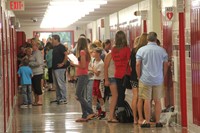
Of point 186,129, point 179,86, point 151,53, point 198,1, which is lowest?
point 186,129

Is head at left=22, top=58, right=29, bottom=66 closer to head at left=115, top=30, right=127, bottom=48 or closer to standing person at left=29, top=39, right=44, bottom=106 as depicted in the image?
standing person at left=29, top=39, right=44, bottom=106

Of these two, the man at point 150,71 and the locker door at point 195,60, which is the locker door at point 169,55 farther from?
the locker door at point 195,60

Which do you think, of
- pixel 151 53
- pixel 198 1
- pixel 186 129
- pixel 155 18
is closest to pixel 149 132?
pixel 186 129

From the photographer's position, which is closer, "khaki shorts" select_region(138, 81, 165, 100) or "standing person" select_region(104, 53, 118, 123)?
"khaki shorts" select_region(138, 81, 165, 100)

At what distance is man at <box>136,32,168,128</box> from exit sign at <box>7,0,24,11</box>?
4635 millimetres

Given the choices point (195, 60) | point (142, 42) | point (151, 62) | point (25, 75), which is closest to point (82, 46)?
point (142, 42)

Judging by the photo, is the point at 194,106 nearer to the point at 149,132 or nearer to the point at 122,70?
the point at 149,132

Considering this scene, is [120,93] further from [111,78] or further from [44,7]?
[44,7]

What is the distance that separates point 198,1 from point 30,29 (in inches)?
1130

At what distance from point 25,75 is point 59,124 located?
3.15 meters

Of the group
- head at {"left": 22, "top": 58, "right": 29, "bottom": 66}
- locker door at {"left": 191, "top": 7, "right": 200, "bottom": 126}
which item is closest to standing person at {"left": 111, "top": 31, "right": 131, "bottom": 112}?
locker door at {"left": 191, "top": 7, "right": 200, "bottom": 126}

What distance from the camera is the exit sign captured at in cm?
1297

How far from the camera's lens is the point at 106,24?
22.8 metres

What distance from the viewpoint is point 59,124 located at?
33.4 ft
